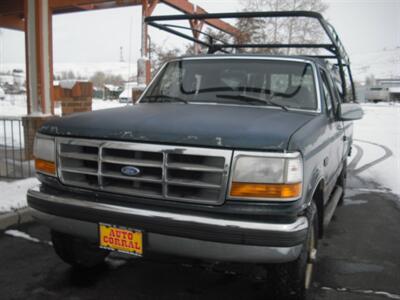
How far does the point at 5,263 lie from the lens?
3.82 meters

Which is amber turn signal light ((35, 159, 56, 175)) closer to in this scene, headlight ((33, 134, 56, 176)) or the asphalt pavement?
headlight ((33, 134, 56, 176))

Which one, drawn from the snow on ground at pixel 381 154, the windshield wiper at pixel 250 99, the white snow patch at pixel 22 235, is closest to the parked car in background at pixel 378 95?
the snow on ground at pixel 381 154

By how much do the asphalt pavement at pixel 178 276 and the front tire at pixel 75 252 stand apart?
0.28 ft

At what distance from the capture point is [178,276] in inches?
142

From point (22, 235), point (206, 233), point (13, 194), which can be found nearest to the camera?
point (206, 233)

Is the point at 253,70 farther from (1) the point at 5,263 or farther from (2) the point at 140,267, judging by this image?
(1) the point at 5,263

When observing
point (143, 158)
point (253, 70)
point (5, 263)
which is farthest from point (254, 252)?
point (5, 263)

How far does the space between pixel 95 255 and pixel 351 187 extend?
529cm

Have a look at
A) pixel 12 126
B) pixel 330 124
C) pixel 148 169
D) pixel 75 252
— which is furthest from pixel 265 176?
pixel 12 126

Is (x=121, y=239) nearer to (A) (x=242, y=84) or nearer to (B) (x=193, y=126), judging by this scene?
(B) (x=193, y=126)

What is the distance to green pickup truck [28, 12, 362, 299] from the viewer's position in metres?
2.44

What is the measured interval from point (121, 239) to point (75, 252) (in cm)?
102

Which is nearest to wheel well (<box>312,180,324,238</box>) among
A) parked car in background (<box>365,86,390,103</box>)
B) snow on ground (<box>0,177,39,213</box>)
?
snow on ground (<box>0,177,39,213</box>)

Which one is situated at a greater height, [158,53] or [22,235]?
[158,53]
